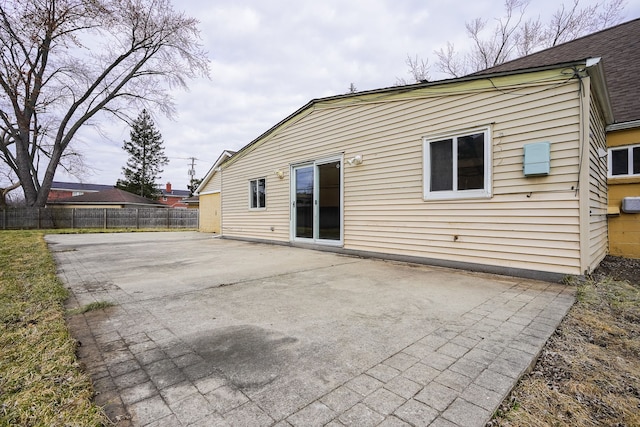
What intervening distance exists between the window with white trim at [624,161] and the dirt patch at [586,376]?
4.41 m

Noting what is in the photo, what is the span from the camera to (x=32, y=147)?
19.5 metres

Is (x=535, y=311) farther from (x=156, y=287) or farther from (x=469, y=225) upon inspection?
(x=156, y=287)

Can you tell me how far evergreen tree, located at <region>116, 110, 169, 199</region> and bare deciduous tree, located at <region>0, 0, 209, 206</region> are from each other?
12599 mm

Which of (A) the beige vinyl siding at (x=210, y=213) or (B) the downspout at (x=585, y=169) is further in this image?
(A) the beige vinyl siding at (x=210, y=213)

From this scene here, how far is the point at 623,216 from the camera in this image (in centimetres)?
568

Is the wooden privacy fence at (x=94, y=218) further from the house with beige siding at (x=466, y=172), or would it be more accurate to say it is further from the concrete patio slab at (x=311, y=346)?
the concrete patio slab at (x=311, y=346)

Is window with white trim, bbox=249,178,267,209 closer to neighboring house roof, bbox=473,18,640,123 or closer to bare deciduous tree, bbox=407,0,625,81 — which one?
neighboring house roof, bbox=473,18,640,123

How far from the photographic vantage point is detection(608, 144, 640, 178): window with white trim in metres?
5.54

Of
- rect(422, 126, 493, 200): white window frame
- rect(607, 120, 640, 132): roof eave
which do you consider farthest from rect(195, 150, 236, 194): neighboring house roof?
rect(607, 120, 640, 132): roof eave

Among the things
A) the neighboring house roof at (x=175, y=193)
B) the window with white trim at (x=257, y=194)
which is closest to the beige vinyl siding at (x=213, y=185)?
the window with white trim at (x=257, y=194)

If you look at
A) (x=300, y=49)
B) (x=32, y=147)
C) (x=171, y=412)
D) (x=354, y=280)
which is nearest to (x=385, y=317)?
(x=354, y=280)

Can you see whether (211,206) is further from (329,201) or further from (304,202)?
(329,201)

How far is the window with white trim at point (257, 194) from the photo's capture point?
8922 mm

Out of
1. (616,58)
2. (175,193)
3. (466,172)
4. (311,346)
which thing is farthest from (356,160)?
(175,193)
